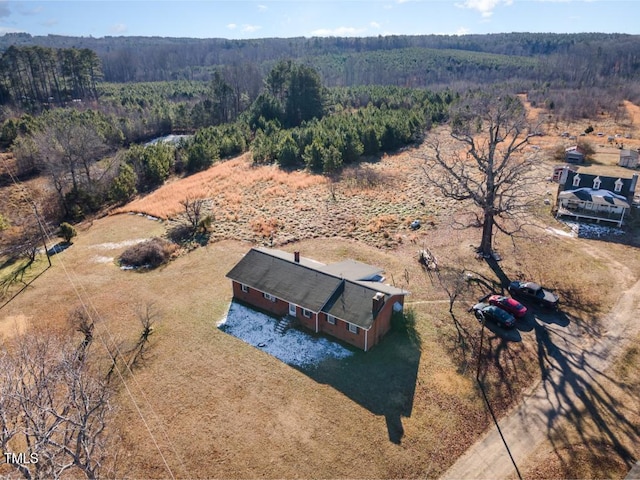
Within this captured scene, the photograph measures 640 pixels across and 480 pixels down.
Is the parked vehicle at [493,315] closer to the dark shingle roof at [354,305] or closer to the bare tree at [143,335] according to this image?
the dark shingle roof at [354,305]

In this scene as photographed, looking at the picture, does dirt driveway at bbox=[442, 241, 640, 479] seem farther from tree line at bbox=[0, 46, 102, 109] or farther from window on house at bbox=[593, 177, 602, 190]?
tree line at bbox=[0, 46, 102, 109]

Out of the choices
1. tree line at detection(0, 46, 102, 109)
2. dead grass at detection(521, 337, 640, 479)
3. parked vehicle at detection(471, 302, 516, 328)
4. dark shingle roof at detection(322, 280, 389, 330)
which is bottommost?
dead grass at detection(521, 337, 640, 479)

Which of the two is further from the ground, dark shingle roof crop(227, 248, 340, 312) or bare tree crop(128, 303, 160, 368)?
dark shingle roof crop(227, 248, 340, 312)

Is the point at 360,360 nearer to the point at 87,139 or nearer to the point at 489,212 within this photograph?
the point at 489,212

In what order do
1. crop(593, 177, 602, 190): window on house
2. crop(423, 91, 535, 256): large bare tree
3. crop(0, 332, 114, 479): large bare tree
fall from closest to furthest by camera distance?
crop(0, 332, 114, 479): large bare tree < crop(423, 91, 535, 256): large bare tree < crop(593, 177, 602, 190): window on house

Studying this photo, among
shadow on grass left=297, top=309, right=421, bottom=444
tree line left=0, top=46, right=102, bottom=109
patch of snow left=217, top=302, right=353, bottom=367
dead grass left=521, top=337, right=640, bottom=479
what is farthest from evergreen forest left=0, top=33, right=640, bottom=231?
dead grass left=521, top=337, right=640, bottom=479

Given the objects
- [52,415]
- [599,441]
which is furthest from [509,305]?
[52,415]

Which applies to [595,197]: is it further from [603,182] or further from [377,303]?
[377,303]
